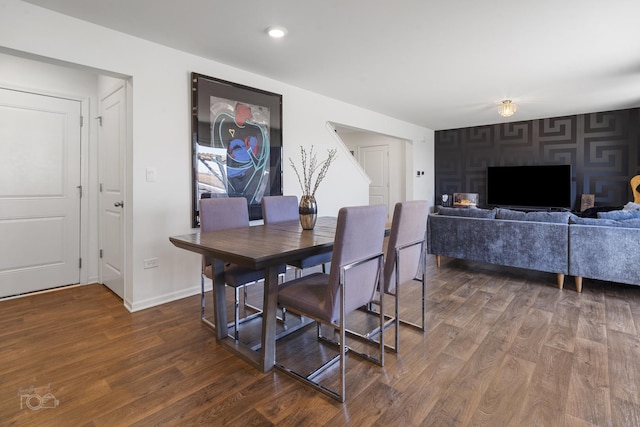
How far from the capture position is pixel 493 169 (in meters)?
6.70

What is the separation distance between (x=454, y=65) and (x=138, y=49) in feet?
9.95

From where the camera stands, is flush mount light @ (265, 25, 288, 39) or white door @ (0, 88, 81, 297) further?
white door @ (0, 88, 81, 297)

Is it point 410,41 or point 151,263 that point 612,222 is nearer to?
point 410,41

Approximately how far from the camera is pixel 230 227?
2672 mm

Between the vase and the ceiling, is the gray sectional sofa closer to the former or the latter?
the ceiling

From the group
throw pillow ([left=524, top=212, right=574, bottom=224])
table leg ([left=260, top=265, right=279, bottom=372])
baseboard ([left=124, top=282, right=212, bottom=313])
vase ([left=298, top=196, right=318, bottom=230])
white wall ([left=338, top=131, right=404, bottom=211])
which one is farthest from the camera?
white wall ([left=338, top=131, right=404, bottom=211])

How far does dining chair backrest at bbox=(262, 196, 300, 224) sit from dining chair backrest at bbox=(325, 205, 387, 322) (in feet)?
4.49

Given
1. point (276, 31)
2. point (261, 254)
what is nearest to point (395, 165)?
point (276, 31)

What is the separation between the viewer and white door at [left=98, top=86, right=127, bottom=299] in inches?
118

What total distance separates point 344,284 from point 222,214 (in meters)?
1.40

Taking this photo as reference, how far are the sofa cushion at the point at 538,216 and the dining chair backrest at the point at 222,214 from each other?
9.32 feet

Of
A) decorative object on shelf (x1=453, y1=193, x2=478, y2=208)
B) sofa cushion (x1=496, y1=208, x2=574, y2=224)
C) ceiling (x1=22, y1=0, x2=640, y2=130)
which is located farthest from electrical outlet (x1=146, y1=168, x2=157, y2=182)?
decorative object on shelf (x1=453, y1=193, x2=478, y2=208)

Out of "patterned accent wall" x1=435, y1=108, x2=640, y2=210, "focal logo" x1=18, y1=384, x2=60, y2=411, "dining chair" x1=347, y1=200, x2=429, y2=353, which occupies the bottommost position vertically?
"focal logo" x1=18, y1=384, x2=60, y2=411

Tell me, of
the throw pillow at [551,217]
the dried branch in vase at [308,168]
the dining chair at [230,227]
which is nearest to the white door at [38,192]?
the dining chair at [230,227]
